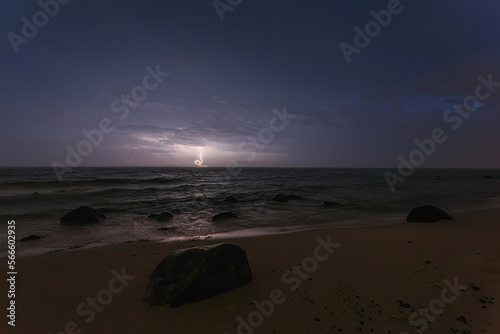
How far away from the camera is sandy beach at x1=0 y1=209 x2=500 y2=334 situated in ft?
11.8

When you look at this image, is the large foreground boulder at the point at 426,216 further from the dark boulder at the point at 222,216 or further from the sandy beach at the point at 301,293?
the dark boulder at the point at 222,216

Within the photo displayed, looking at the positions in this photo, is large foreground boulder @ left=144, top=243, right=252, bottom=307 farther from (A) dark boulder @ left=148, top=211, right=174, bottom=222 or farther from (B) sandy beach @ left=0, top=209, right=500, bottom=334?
(A) dark boulder @ left=148, top=211, right=174, bottom=222

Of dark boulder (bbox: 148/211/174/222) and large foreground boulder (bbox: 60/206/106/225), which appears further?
dark boulder (bbox: 148/211/174/222)

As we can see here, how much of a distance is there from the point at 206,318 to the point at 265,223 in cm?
912

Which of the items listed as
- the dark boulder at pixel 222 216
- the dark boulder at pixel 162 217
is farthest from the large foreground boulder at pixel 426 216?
the dark boulder at pixel 162 217

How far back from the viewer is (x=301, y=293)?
4.49 metres

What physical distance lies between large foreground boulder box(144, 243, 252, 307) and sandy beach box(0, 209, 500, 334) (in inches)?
6.2

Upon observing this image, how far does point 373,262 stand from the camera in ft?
19.2

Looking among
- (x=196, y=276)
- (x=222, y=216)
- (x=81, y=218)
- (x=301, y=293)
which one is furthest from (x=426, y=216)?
(x=81, y=218)

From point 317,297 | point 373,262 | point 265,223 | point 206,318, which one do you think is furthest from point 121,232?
point 373,262

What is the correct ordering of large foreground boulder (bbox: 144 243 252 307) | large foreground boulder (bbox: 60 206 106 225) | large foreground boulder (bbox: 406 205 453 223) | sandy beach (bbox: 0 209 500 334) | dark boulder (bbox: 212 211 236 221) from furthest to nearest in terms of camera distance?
dark boulder (bbox: 212 211 236 221)
large foreground boulder (bbox: 60 206 106 225)
large foreground boulder (bbox: 406 205 453 223)
large foreground boulder (bbox: 144 243 252 307)
sandy beach (bbox: 0 209 500 334)

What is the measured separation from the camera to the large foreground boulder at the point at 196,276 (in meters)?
4.20

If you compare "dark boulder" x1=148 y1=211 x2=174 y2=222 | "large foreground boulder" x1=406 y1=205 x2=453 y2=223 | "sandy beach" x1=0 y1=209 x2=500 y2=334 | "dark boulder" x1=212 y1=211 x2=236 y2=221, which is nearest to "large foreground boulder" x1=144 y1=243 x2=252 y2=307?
"sandy beach" x1=0 y1=209 x2=500 y2=334

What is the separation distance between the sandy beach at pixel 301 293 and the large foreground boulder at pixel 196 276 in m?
0.16
